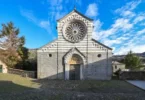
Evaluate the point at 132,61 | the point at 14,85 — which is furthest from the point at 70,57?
the point at 132,61

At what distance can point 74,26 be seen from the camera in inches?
904

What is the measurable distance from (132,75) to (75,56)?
341 inches

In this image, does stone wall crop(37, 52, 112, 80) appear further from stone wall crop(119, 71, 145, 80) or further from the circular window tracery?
the circular window tracery

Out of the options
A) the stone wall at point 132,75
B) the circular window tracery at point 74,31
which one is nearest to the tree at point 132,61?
the stone wall at point 132,75

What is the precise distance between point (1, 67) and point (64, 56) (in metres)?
11.8

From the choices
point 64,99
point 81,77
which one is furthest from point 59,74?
point 64,99

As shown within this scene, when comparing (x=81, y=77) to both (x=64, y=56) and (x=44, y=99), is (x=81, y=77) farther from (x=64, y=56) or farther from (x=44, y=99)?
(x=44, y=99)

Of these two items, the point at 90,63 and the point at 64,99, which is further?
the point at 90,63

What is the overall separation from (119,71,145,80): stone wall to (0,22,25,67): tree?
16542 mm

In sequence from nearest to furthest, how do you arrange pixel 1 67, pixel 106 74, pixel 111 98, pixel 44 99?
pixel 44 99, pixel 111 98, pixel 106 74, pixel 1 67

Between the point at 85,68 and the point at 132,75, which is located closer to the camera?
the point at 85,68

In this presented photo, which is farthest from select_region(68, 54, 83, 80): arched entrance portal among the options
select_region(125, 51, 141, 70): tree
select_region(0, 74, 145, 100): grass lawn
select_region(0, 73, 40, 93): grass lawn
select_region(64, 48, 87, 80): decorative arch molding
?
select_region(125, 51, 141, 70): tree

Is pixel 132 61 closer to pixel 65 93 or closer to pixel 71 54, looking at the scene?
pixel 71 54

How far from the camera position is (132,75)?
900 inches
